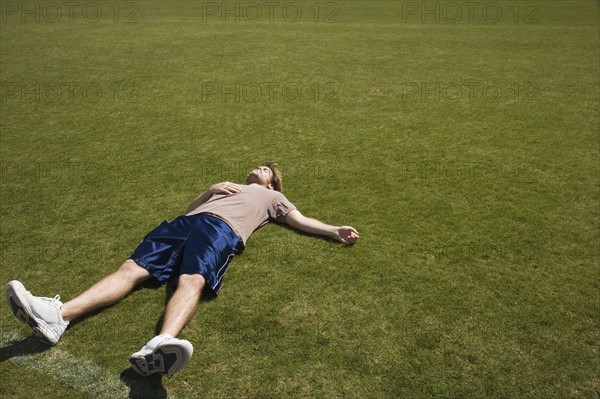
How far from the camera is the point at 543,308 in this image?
13.5ft

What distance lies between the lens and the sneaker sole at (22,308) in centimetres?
354

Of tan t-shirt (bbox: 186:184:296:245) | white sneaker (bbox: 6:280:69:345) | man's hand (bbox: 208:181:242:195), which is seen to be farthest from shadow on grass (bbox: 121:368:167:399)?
man's hand (bbox: 208:181:242:195)

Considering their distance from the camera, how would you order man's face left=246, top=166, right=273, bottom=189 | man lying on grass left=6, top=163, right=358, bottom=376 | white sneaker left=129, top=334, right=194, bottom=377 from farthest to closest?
1. man's face left=246, top=166, right=273, bottom=189
2. man lying on grass left=6, top=163, right=358, bottom=376
3. white sneaker left=129, top=334, right=194, bottom=377

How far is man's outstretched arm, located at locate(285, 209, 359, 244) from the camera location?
4.93m

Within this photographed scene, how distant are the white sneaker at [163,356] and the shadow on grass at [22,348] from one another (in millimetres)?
937

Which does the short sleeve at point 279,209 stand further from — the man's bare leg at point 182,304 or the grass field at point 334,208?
the man's bare leg at point 182,304

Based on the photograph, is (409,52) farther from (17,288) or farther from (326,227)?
(17,288)

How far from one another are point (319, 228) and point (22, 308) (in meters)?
2.73

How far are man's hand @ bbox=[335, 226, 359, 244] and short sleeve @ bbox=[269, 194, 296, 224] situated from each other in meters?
0.64

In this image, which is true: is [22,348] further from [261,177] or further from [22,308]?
[261,177]

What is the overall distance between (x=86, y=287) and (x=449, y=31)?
13185 mm

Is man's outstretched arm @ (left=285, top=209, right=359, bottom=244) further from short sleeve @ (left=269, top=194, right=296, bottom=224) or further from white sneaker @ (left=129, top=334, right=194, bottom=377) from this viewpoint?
white sneaker @ (left=129, top=334, right=194, bottom=377)

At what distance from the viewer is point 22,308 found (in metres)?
3.54

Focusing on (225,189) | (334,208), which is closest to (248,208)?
(225,189)
